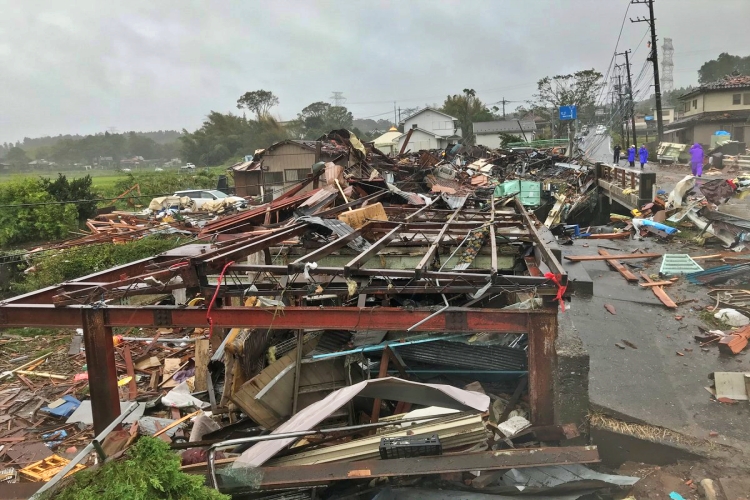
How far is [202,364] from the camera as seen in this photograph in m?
7.34

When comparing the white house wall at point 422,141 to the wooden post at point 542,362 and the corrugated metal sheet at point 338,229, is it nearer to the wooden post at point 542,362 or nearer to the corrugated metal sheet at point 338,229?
the corrugated metal sheet at point 338,229

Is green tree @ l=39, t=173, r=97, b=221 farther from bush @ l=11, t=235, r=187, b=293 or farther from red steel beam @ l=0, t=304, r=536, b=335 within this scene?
red steel beam @ l=0, t=304, r=536, b=335

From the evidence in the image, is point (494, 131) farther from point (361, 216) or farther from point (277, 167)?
point (361, 216)

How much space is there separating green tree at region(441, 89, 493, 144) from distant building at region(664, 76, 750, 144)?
31.3 m

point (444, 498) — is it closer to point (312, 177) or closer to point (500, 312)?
point (500, 312)

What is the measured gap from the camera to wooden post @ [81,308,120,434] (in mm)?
5000

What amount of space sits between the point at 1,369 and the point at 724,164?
110ft

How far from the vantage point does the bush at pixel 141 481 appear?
108 inches

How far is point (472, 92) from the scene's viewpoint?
73.6 metres

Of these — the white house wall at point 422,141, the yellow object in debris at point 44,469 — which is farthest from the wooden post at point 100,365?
the white house wall at point 422,141

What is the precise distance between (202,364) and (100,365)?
2.34 metres

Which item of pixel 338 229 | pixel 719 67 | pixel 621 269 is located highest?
pixel 719 67

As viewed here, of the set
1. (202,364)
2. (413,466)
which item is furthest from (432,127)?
(413,466)

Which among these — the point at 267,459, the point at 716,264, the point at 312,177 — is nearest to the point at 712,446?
the point at 267,459
